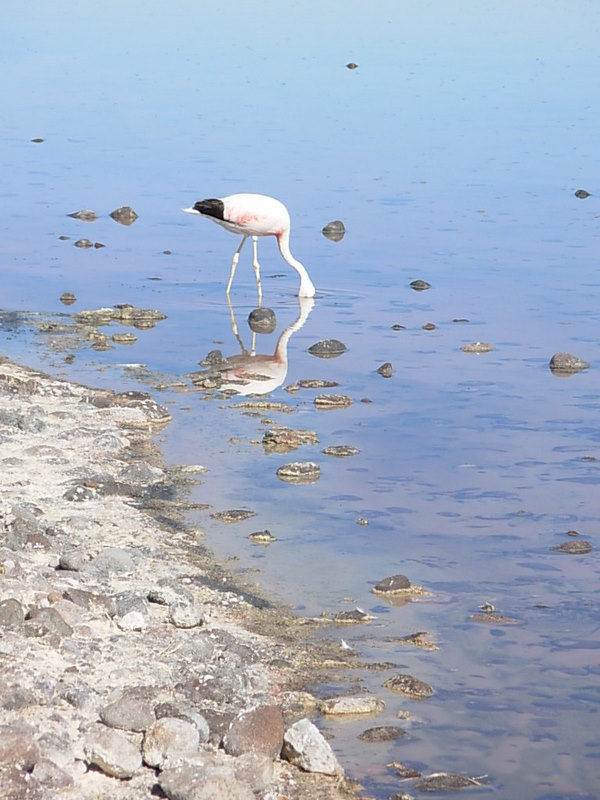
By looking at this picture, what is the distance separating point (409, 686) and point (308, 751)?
951mm

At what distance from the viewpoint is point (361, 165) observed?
20891 mm

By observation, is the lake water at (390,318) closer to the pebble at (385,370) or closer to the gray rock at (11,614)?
the pebble at (385,370)

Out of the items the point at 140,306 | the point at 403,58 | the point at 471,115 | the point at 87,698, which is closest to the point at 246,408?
the point at 140,306

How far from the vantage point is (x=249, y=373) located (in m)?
11.7

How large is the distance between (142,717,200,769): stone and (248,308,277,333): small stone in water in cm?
775

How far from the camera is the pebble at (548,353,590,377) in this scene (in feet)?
38.6

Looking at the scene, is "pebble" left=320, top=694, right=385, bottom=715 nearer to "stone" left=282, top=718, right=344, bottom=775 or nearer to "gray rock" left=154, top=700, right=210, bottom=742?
"stone" left=282, top=718, right=344, bottom=775

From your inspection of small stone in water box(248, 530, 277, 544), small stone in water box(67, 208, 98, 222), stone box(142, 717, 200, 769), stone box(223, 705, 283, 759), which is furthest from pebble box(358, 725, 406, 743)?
small stone in water box(67, 208, 98, 222)

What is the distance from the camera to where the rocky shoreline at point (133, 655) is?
5375 mm

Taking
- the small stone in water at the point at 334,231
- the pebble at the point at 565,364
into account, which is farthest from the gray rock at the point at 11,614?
the small stone in water at the point at 334,231

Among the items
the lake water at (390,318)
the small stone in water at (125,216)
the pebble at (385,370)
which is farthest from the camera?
Result: the small stone in water at (125,216)

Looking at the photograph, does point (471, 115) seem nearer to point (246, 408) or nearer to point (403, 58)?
point (403, 58)

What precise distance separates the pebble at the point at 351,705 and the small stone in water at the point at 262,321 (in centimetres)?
703

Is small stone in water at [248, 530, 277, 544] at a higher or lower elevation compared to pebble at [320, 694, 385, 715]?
lower
